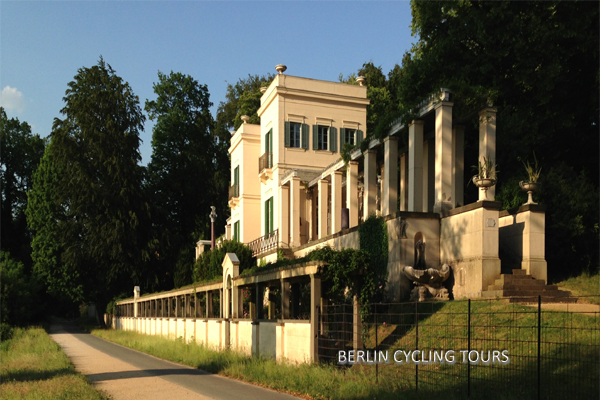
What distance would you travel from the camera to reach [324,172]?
29.6 m

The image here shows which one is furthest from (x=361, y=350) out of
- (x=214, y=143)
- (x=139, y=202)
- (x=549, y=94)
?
(x=214, y=143)

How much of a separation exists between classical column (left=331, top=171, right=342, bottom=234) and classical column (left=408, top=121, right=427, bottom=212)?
7.86 metres

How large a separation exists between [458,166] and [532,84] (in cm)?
365

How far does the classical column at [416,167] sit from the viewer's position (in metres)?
19.8

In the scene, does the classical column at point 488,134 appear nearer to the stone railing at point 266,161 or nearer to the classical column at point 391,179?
the classical column at point 391,179

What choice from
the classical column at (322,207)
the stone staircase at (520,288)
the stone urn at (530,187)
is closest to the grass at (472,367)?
the stone staircase at (520,288)

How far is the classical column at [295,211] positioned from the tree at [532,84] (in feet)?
29.4

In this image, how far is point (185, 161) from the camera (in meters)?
58.1

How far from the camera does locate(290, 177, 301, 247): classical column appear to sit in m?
31.2

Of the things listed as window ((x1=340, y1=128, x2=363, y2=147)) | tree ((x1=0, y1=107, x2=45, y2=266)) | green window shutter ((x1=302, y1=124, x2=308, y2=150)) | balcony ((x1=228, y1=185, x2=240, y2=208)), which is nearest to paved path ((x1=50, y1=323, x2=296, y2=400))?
green window shutter ((x1=302, y1=124, x2=308, y2=150))

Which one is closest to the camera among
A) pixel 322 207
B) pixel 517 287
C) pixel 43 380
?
pixel 43 380

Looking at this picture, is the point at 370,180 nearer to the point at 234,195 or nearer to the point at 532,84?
the point at 532,84

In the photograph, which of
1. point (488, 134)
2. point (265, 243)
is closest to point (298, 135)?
point (265, 243)

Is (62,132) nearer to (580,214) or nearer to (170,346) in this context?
(170,346)
